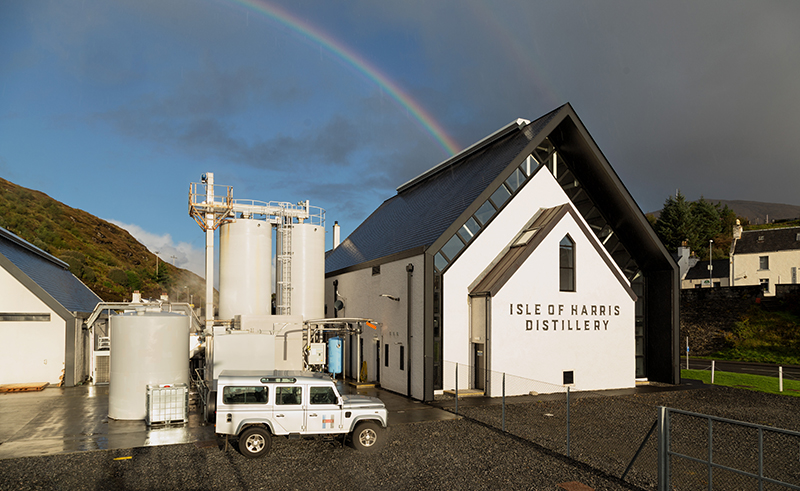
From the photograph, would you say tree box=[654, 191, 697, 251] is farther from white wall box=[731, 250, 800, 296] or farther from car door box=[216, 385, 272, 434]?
car door box=[216, 385, 272, 434]

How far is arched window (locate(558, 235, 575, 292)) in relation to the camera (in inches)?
1024

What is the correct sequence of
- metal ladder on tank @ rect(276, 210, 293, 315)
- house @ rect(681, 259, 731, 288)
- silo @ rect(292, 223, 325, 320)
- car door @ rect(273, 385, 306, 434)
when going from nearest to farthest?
1. car door @ rect(273, 385, 306, 434)
2. metal ladder on tank @ rect(276, 210, 293, 315)
3. silo @ rect(292, 223, 325, 320)
4. house @ rect(681, 259, 731, 288)

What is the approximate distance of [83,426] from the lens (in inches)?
697

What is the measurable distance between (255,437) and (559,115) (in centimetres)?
2034

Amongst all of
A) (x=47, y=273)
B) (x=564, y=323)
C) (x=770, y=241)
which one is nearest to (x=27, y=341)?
(x=47, y=273)

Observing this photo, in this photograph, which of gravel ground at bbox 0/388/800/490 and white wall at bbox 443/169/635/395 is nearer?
gravel ground at bbox 0/388/800/490

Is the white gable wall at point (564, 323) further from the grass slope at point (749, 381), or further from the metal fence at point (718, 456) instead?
the grass slope at point (749, 381)

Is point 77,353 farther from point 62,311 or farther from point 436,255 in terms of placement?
point 436,255

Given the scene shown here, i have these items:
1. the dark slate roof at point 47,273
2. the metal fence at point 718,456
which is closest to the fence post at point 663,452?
the metal fence at point 718,456

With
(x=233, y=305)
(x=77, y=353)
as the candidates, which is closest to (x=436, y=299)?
(x=233, y=305)

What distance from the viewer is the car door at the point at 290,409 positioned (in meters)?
13.8

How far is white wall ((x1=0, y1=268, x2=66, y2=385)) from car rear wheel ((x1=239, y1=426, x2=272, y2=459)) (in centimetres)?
2036

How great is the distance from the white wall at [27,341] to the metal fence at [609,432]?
2172 cm

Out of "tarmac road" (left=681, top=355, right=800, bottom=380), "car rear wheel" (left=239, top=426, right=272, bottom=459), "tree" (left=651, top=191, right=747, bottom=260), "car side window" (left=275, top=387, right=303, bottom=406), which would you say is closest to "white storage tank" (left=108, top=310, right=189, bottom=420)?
"car rear wheel" (left=239, top=426, right=272, bottom=459)
